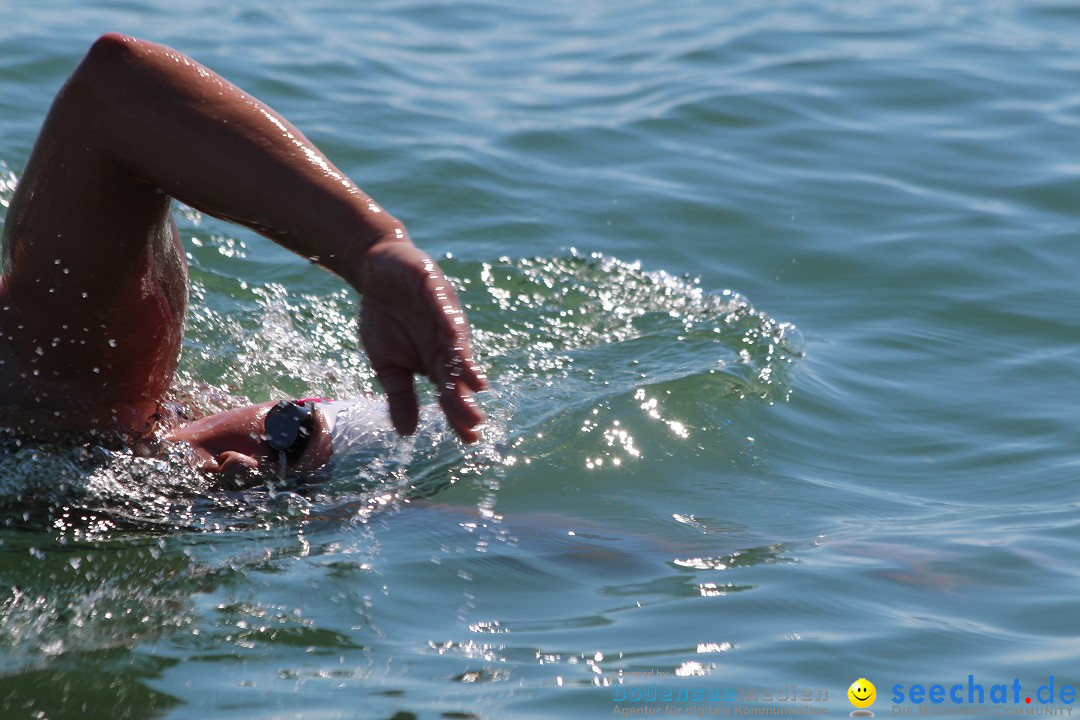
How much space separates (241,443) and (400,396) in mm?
1388

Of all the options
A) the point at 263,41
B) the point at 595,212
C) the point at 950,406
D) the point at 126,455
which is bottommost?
the point at 126,455

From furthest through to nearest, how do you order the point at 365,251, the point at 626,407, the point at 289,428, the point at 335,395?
the point at 335,395 → the point at 626,407 → the point at 289,428 → the point at 365,251

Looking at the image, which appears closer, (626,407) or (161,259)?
(161,259)

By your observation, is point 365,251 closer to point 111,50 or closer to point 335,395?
point 111,50

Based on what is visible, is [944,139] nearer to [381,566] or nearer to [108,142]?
[381,566]

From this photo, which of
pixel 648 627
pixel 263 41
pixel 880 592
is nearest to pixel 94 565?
pixel 648 627

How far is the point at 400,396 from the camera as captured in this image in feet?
7.55

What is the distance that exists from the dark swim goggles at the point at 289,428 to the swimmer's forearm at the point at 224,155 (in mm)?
953

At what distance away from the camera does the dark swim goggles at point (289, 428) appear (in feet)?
11.5

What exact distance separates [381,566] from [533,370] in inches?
68.6

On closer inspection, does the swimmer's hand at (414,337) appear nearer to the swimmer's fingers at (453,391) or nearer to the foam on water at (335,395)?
the swimmer's fingers at (453,391)

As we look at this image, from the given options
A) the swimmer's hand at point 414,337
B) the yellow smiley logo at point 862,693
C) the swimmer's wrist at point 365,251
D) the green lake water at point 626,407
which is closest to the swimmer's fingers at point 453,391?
the swimmer's hand at point 414,337

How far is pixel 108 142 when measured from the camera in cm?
271

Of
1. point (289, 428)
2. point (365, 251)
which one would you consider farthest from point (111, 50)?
point (289, 428)
